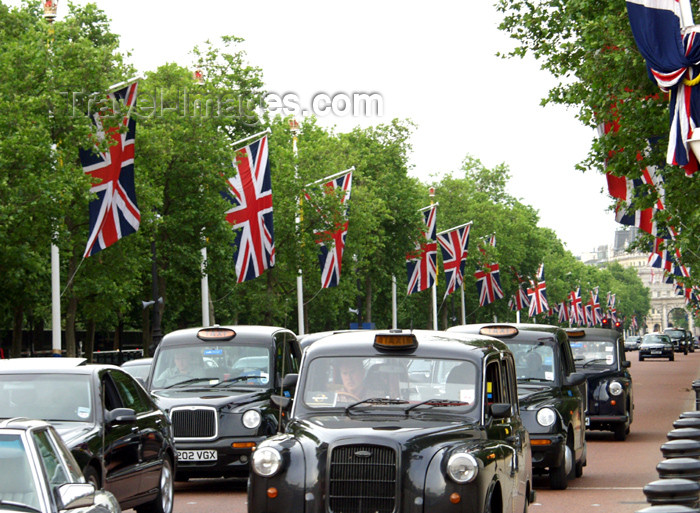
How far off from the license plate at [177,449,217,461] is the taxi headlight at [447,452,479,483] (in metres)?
7.55

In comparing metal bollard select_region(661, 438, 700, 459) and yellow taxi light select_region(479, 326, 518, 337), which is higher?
yellow taxi light select_region(479, 326, 518, 337)

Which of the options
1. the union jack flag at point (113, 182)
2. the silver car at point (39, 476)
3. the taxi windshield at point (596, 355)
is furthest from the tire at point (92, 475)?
the union jack flag at point (113, 182)

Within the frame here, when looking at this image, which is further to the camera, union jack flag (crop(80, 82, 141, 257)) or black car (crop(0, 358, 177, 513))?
union jack flag (crop(80, 82, 141, 257))

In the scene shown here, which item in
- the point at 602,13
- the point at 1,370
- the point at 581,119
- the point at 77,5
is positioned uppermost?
the point at 77,5

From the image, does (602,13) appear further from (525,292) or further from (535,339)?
(525,292)

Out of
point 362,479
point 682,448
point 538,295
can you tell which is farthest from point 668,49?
point 538,295

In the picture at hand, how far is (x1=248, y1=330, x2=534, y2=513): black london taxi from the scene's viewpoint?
8570mm

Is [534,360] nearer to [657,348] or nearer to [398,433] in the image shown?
[398,433]

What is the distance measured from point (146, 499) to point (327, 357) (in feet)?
11.3

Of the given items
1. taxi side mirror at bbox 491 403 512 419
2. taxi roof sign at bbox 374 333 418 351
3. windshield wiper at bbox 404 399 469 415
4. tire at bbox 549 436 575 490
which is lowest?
tire at bbox 549 436 575 490

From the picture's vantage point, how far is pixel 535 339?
56.1 ft

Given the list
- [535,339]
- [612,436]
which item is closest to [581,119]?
[612,436]

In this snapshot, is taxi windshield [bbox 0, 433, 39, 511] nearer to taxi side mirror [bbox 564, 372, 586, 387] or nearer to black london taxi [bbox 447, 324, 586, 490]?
black london taxi [bbox 447, 324, 586, 490]

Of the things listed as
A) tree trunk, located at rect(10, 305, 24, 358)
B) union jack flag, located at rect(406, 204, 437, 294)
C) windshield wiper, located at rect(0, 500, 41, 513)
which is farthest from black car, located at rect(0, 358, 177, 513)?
union jack flag, located at rect(406, 204, 437, 294)
